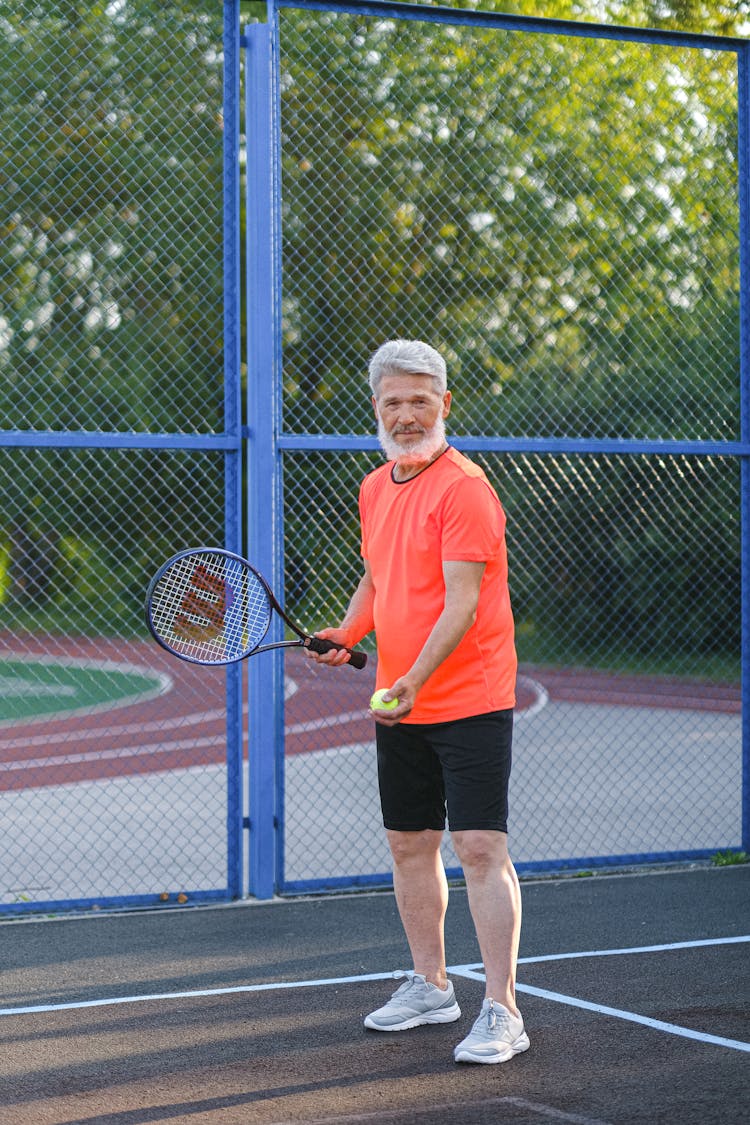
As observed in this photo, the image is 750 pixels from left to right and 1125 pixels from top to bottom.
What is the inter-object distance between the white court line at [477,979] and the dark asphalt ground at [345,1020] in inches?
0.7

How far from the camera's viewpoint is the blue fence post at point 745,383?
23.5 ft

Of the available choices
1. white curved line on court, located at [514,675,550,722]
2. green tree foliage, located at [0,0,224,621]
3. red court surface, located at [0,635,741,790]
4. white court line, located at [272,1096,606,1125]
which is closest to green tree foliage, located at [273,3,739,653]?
red court surface, located at [0,635,741,790]

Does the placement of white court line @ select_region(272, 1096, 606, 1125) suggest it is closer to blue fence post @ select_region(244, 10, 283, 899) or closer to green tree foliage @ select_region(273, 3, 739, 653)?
blue fence post @ select_region(244, 10, 283, 899)

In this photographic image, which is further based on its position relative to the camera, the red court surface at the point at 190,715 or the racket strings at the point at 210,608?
the red court surface at the point at 190,715

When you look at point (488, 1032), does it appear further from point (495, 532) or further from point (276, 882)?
point (276, 882)

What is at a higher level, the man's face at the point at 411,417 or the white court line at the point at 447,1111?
the man's face at the point at 411,417

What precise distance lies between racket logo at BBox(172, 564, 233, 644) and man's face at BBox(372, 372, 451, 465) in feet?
2.82

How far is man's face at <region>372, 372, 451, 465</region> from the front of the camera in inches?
169

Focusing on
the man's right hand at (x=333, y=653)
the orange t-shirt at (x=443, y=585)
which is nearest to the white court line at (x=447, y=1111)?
the orange t-shirt at (x=443, y=585)

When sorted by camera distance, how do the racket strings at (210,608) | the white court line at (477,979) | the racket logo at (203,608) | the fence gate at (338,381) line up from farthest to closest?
the fence gate at (338,381)
the racket logo at (203,608)
the racket strings at (210,608)
the white court line at (477,979)

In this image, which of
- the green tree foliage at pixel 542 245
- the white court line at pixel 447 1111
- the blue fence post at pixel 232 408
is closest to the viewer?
the white court line at pixel 447 1111

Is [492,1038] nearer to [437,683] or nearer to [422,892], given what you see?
[422,892]

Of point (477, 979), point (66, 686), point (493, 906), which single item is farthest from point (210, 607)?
point (66, 686)

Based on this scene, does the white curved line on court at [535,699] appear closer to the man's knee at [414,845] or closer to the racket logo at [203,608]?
the racket logo at [203,608]
